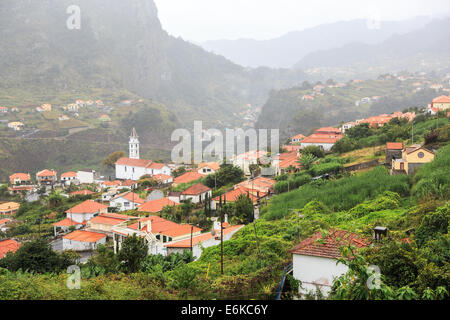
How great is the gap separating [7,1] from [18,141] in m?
74.4

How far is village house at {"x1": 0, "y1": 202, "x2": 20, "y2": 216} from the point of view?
36.9 m

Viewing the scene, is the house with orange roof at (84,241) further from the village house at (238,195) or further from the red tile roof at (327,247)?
the red tile roof at (327,247)

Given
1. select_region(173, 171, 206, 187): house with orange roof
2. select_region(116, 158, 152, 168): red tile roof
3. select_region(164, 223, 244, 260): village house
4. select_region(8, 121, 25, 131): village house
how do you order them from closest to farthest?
1. select_region(164, 223, 244, 260): village house
2. select_region(173, 171, 206, 187): house with orange roof
3. select_region(116, 158, 152, 168): red tile roof
4. select_region(8, 121, 25, 131): village house

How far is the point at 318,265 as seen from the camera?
6949 mm

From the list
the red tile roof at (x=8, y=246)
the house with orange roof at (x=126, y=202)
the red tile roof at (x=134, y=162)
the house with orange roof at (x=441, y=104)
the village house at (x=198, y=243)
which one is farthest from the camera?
the red tile roof at (x=134, y=162)

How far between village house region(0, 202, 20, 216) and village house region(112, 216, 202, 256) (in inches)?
940

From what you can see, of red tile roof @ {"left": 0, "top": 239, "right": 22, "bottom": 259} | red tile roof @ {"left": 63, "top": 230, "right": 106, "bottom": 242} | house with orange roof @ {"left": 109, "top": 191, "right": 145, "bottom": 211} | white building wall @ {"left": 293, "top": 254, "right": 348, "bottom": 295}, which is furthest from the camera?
house with orange roof @ {"left": 109, "top": 191, "right": 145, "bottom": 211}

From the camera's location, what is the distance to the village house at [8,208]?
1454 inches

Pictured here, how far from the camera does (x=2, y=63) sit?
3875 inches

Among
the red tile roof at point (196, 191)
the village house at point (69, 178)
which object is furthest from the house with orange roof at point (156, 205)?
the village house at point (69, 178)

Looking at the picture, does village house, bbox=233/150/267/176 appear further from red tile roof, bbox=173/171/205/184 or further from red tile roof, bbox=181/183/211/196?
red tile roof, bbox=181/183/211/196

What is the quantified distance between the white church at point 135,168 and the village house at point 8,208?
41.7 ft

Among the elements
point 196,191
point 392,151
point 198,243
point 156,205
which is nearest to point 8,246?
point 156,205

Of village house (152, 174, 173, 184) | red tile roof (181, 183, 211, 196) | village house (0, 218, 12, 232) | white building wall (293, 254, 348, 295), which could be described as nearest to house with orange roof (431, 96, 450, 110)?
red tile roof (181, 183, 211, 196)
